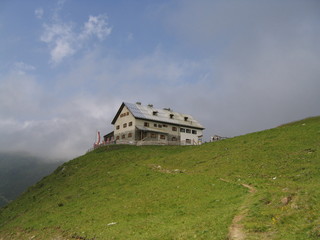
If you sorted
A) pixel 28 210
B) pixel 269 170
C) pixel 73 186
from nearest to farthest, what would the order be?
pixel 269 170, pixel 28 210, pixel 73 186

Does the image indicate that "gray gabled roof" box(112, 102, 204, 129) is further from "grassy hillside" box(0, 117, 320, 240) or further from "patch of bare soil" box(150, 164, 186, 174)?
"patch of bare soil" box(150, 164, 186, 174)

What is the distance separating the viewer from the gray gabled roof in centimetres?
7944

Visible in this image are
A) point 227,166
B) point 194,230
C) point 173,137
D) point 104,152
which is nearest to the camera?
point 194,230

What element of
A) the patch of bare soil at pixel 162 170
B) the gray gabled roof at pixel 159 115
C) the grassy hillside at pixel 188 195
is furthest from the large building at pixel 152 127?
the patch of bare soil at pixel 162 170

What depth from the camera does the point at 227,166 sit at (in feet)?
122

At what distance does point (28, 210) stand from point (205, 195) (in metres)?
30.3

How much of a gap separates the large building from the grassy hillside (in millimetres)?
16501

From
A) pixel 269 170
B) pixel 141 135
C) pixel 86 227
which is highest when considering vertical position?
pixel 141 135

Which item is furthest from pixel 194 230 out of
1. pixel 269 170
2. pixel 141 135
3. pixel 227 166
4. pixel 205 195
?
pixel 141 135

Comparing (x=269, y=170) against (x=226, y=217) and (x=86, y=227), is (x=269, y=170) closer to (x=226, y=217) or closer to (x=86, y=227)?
(x=226, y=217)

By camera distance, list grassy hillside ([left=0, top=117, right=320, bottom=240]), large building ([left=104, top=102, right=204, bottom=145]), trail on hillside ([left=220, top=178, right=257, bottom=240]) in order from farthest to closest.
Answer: large building ([left=104, top=102, right=204, bottom=145]) → grassy hillside ([left=0, top=117, right=320, bottom=240]) → trail on hillside ([left=220, top=178, right=257, bottom=240])

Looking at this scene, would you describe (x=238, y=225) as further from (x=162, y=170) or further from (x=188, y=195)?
(x=162, y=170)

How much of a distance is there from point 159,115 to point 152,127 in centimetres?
612

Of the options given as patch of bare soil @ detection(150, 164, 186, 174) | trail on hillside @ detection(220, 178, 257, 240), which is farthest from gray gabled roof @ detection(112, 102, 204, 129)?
trail on hillside @ detection(220, 178, 257, 240)
